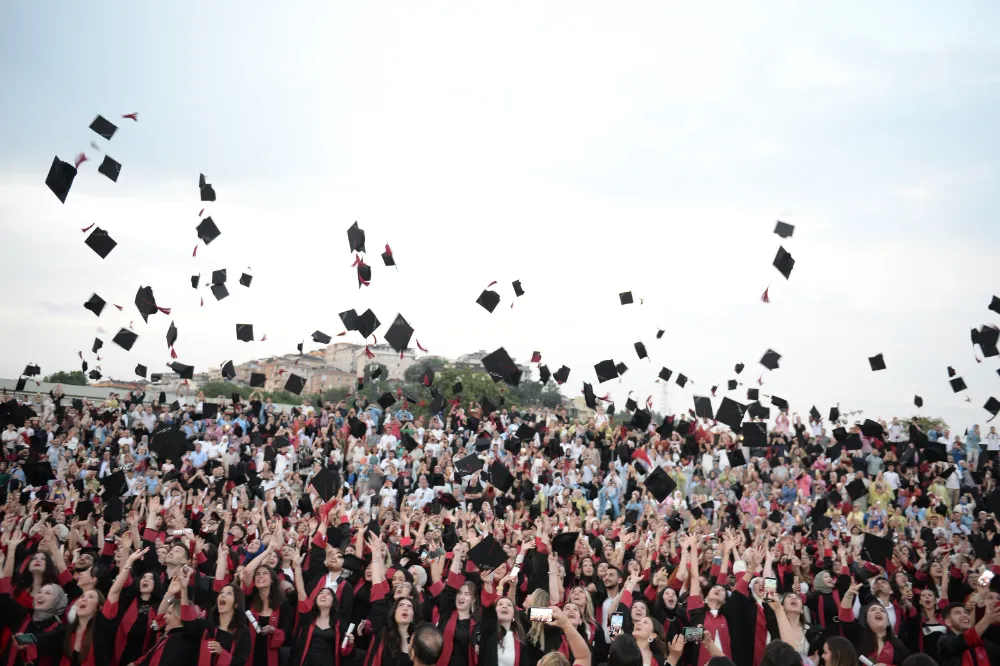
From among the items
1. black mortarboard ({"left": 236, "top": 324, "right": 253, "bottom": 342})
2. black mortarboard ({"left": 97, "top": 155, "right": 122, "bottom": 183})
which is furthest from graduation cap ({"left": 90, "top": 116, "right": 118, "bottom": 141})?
black mortarboard ({"left": 236, "top": 324, "right": 253, "bottom": 342})

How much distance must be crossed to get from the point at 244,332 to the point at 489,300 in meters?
5.62

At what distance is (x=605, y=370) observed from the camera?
55.1 feet

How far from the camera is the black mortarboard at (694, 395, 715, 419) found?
1794cm

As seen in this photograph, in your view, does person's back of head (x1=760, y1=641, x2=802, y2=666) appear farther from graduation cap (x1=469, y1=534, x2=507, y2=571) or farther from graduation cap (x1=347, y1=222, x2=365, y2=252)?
graduation cap (x1=347, y1=222, x2=365, y2=252)

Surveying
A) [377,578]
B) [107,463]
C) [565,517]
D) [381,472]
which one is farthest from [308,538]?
[107,463]

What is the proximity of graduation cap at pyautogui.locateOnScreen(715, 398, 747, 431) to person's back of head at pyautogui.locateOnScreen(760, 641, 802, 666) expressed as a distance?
1204cm

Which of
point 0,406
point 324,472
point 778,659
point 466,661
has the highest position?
point 0,406

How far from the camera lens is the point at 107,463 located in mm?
16094

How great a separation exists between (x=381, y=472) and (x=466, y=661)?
402 inches

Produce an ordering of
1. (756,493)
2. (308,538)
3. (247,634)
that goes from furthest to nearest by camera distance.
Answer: (756,493), (308,538), (247,634)

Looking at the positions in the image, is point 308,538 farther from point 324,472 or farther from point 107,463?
point 107,463

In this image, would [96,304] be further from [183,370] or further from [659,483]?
[659,483]

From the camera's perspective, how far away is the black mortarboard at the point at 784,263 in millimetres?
14500

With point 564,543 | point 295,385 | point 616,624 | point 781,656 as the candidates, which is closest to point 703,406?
point 295,385
